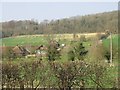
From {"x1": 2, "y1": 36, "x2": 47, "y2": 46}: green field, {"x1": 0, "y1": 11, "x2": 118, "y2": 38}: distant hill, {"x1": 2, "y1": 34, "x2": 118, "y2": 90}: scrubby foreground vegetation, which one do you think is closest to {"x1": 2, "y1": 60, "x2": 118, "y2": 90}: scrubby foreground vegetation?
{"x1": 2, "y1": 34, "x2": 118, "y2": 90}: scrubby foreground vegetation

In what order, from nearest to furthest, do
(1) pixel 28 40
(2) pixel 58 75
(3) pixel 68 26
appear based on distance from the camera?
(2) pixel 58 75, (1) pixel 28 40, (3) pixel 68 26

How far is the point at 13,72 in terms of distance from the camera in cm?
561

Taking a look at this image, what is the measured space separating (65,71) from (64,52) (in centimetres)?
413

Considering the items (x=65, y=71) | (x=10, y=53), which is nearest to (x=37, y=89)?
(x=65, y=71)

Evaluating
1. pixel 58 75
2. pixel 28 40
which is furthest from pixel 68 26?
pixel 58 75

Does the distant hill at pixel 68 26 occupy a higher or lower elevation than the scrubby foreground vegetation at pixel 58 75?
higher

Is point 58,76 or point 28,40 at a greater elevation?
point 28,40

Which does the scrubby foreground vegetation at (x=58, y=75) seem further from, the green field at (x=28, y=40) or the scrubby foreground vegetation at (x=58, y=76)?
the green field at (x=28, y=40)

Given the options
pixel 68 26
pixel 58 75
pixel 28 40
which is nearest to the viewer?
pixel 58 75

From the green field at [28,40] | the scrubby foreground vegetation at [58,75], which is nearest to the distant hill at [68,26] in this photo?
the green field at [28,40]

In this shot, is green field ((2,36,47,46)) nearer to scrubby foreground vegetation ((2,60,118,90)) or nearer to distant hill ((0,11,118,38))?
distant hill ((0,11,118,38))

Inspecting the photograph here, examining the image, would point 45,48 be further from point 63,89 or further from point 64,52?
point 63,89

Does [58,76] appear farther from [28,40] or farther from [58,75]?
[28,40]

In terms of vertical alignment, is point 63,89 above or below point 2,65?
below
